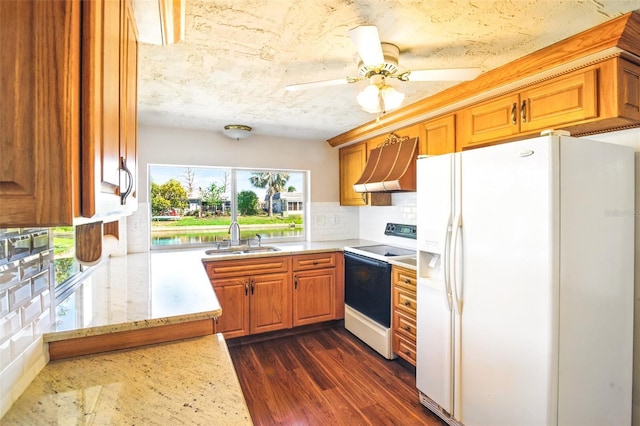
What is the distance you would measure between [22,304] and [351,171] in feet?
10.7

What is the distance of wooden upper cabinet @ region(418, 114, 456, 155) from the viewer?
2.45 meters

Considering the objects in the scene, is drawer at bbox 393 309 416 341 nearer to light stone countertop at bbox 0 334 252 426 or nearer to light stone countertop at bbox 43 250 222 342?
light stone countertop at bbox 43 250 222 342

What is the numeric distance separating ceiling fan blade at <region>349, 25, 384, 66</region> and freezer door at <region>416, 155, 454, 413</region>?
0.77m

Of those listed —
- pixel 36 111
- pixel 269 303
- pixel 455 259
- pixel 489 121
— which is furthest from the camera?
pixel 269 303

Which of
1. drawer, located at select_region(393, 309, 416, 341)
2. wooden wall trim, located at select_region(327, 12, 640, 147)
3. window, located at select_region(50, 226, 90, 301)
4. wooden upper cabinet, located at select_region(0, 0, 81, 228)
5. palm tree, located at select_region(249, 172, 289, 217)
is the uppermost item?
wooden wall trim, located at select_region(327, 12, 640, 147)

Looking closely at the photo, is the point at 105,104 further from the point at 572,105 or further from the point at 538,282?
the point at 572,105

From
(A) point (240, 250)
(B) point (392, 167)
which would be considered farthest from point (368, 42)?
(A) point (240, 250)

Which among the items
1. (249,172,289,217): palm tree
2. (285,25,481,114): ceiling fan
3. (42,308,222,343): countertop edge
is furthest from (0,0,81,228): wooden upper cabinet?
(249,172,289,217): palm tree

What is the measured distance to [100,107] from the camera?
0.62 m

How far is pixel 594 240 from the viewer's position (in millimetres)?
1556

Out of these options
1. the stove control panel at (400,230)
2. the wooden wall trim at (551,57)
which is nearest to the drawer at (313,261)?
the stove control panel at (400,230)

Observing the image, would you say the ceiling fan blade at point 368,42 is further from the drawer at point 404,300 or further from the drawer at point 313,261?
the drawer at point 313,261

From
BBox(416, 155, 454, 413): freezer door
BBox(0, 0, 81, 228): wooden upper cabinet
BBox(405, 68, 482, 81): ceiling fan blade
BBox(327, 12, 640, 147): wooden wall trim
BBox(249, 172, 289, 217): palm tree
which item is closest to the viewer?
BBox(0, 0, 81, 228): wooden upper cabinet

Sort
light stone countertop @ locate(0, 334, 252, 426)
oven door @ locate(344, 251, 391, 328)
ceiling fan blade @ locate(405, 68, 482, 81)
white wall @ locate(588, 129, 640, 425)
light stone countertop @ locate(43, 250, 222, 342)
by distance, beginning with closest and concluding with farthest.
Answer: light stone countertop @ locate(0, 334, 252, 426)
light stone countertop @ locate(43, 250, 222, 342)
ceiling fan blade @ locate(405, 68, 482, 81)
white wall @ locate(588, 129, 640, 425)
oven door @ locate(344, 251, 391, 328)
